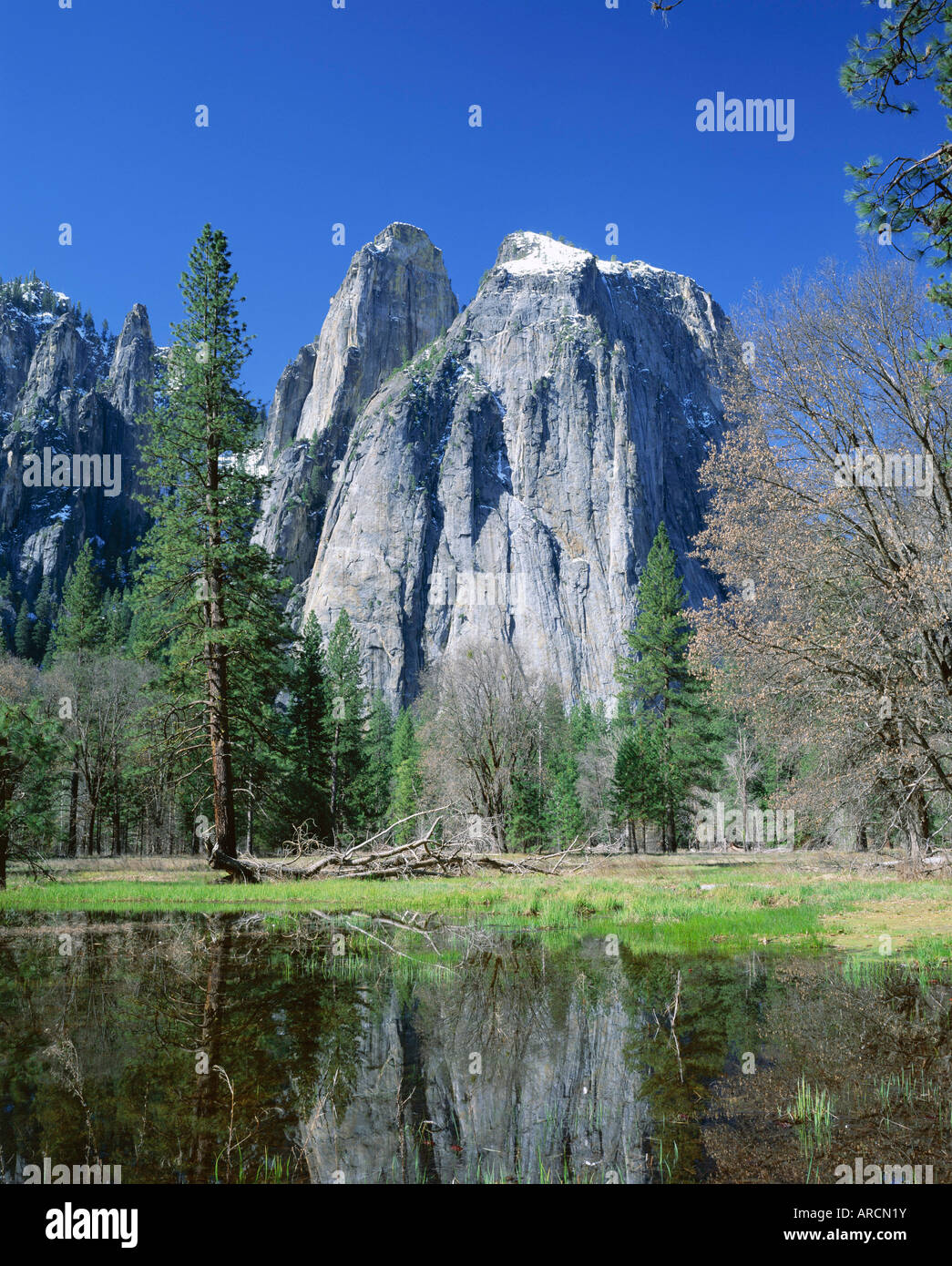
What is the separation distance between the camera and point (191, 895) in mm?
15141

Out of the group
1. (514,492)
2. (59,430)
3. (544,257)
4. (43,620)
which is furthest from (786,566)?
(59,430)

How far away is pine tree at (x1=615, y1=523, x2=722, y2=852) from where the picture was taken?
43.6 m

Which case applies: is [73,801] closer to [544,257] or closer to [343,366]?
[343,366]

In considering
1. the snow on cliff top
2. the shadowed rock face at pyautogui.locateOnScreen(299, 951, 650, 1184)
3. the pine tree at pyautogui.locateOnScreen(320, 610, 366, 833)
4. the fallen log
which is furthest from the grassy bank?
the snow on cliff top

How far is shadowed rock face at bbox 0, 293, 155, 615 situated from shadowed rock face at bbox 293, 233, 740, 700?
43.8 meters

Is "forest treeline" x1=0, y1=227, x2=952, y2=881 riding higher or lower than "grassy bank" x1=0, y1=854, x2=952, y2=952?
higher

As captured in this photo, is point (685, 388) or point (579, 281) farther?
point (685, 388)

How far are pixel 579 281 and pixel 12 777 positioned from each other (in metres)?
139

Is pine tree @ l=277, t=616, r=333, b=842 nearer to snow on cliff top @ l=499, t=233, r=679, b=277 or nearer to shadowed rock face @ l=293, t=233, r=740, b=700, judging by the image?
shadowed rock face @ l=293, t=233, r=740, b=700

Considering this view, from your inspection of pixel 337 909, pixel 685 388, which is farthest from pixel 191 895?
pixel 685 388

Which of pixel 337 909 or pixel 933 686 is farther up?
pixel 933 686

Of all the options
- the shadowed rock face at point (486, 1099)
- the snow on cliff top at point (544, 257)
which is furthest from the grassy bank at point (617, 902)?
the snow on cliff top at point (544, 257)
